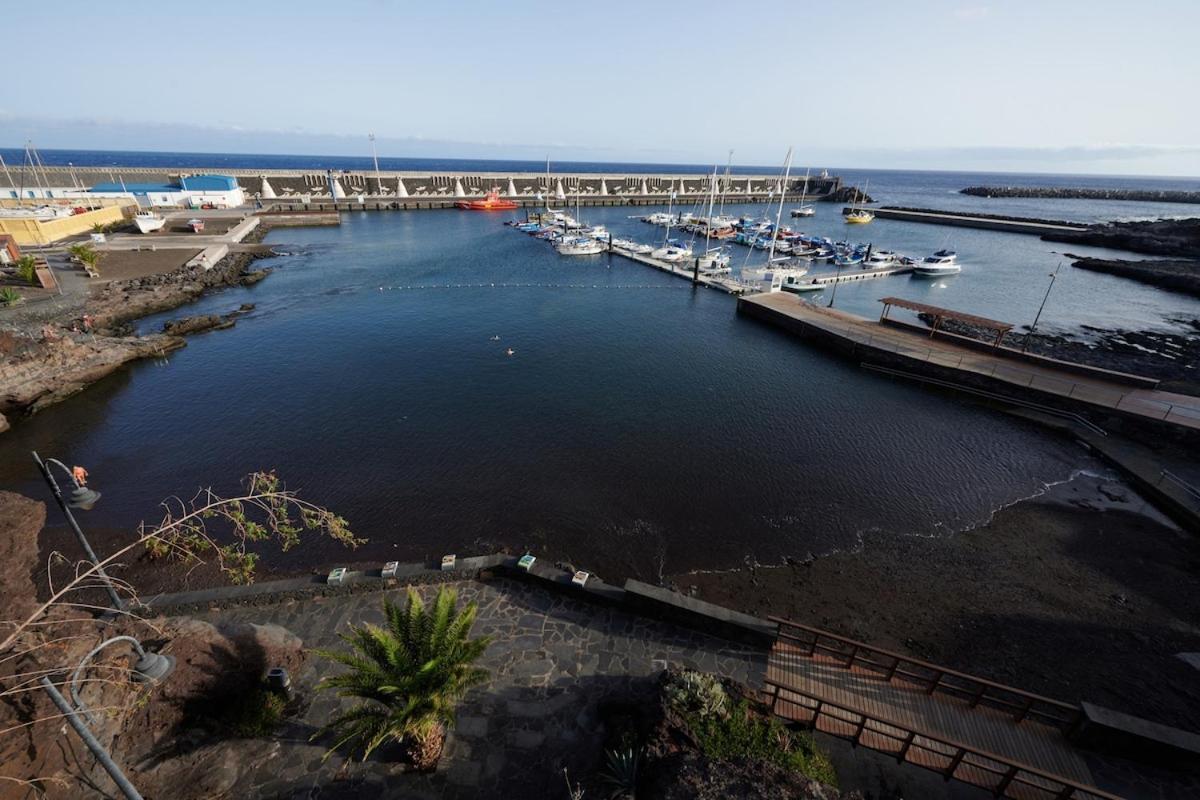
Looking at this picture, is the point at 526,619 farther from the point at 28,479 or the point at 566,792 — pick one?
the point at 28,479

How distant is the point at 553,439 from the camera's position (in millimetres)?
24672

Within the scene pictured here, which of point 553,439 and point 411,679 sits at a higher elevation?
point 411,679

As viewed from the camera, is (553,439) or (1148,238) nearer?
(553,439)

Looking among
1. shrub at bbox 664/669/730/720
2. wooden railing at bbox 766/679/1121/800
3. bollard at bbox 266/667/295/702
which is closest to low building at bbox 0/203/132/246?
bollard at bbox 266/667/295/702

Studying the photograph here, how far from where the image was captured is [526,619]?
1273 centimetres

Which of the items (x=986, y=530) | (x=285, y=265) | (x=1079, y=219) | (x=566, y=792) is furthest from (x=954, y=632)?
(x=1079, y=219)

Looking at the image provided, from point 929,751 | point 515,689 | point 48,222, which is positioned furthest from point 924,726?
point 48,222

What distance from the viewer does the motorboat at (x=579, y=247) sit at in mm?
65775

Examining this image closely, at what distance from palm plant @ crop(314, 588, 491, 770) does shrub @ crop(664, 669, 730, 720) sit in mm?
3852

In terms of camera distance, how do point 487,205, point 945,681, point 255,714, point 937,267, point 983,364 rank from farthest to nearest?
point 487,205
point 937,267
point 983,364
point 945,681
point 255,714

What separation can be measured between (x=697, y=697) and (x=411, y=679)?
5.48 m

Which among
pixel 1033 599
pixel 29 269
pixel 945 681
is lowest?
pixel 1033 599

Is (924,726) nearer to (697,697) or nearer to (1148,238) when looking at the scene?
(697,697)

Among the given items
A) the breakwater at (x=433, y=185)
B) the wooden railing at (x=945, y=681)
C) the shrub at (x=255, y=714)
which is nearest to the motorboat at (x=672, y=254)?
the breakwater at (x=433, y=185)
